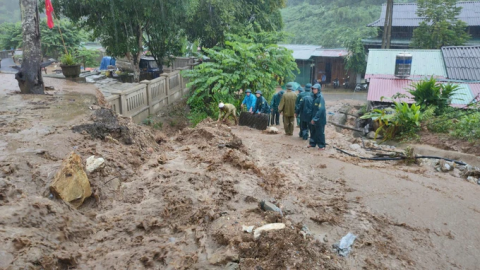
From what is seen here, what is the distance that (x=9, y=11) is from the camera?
55.0 meters

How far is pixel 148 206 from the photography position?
5043 millimetres

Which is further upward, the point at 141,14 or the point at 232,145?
the point at 141,14

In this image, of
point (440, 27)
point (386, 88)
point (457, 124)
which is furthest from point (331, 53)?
point (457, 124)

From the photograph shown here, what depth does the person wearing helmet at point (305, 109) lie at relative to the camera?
952cm

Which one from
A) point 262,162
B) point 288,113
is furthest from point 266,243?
point 288,113

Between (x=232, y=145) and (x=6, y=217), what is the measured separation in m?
4.97

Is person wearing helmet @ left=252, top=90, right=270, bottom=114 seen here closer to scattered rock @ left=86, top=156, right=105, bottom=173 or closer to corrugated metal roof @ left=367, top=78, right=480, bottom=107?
corrugated metal roof @ left=367, top=78, right=480, bottom=107

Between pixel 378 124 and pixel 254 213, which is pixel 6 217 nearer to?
pixel 254 213

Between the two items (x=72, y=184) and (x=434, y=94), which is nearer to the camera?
(x=72, y=184)

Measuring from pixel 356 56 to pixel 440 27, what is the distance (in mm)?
5880

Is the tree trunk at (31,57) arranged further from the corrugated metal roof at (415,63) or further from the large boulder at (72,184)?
the corrugated metal roof at (415,63)

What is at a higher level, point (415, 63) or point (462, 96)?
point (415, 63)

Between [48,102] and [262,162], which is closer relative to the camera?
[262,162]

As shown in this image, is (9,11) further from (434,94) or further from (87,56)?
(434,94)
